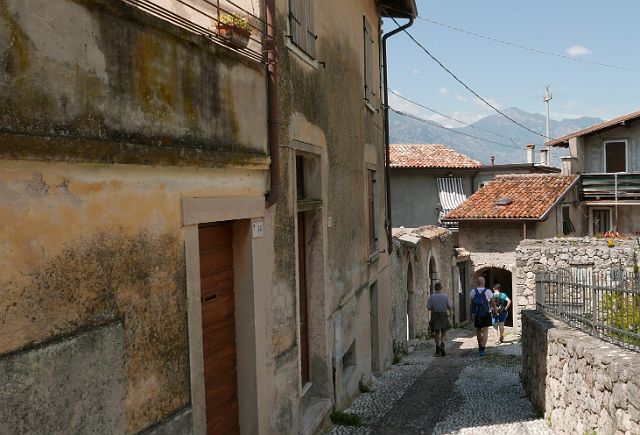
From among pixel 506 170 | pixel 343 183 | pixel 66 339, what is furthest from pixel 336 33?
pixel 506 170

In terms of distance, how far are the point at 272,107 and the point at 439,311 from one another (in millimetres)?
9482

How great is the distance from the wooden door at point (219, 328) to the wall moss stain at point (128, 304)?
69 centimetres

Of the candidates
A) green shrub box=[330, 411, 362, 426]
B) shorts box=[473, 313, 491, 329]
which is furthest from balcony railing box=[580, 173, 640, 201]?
green shrub box=[330, 411, 362, 426]

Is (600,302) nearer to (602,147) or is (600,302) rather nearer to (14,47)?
(14,47)

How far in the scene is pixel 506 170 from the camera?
35.1 m

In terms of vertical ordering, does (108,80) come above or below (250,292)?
above

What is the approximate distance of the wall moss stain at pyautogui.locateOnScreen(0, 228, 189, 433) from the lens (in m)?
3.10

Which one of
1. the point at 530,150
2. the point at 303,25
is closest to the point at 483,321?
the point at 303,25

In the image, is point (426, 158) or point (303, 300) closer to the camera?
point (303, 300)

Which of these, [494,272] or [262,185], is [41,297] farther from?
[494,272]

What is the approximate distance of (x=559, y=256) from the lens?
1897 cm

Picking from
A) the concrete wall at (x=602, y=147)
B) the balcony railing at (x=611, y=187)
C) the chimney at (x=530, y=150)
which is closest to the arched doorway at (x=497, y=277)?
the balcony railing at (x=611, y=187)

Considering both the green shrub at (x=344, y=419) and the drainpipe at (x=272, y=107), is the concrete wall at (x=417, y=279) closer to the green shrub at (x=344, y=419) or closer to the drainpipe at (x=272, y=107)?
the green shrub at (x=344, y=419)

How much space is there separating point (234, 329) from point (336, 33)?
4887mm
